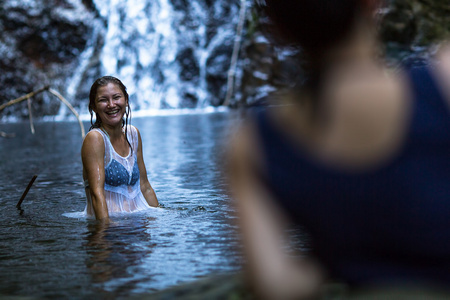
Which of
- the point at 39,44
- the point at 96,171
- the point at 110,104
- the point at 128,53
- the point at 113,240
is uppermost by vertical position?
the point at 39,44

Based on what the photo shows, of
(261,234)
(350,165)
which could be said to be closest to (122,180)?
(261,234)

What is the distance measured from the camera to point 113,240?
14.8 ft

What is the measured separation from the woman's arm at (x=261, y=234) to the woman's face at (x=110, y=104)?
13.5 feet

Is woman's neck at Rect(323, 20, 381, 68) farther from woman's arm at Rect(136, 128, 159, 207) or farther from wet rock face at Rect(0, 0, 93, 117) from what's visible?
wet rock face at Rect(0, 0, 93, 117)

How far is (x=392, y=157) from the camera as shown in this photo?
4.35ft

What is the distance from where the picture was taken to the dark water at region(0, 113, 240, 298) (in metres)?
3.43

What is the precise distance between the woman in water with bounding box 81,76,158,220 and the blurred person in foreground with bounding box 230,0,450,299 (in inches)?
155

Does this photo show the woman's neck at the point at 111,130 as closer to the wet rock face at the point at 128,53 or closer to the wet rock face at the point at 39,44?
the wet rock face at the point at 128,53

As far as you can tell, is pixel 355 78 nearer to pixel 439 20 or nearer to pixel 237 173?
pixel 237 173

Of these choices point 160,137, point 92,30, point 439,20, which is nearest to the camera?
point 160,137

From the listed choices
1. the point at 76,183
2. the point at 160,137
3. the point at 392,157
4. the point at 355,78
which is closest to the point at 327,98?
the point at 355,78

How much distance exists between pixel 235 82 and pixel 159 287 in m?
29.6

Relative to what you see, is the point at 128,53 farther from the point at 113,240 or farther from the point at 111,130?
the point at 113,240

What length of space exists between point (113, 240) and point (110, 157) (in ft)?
3.60
